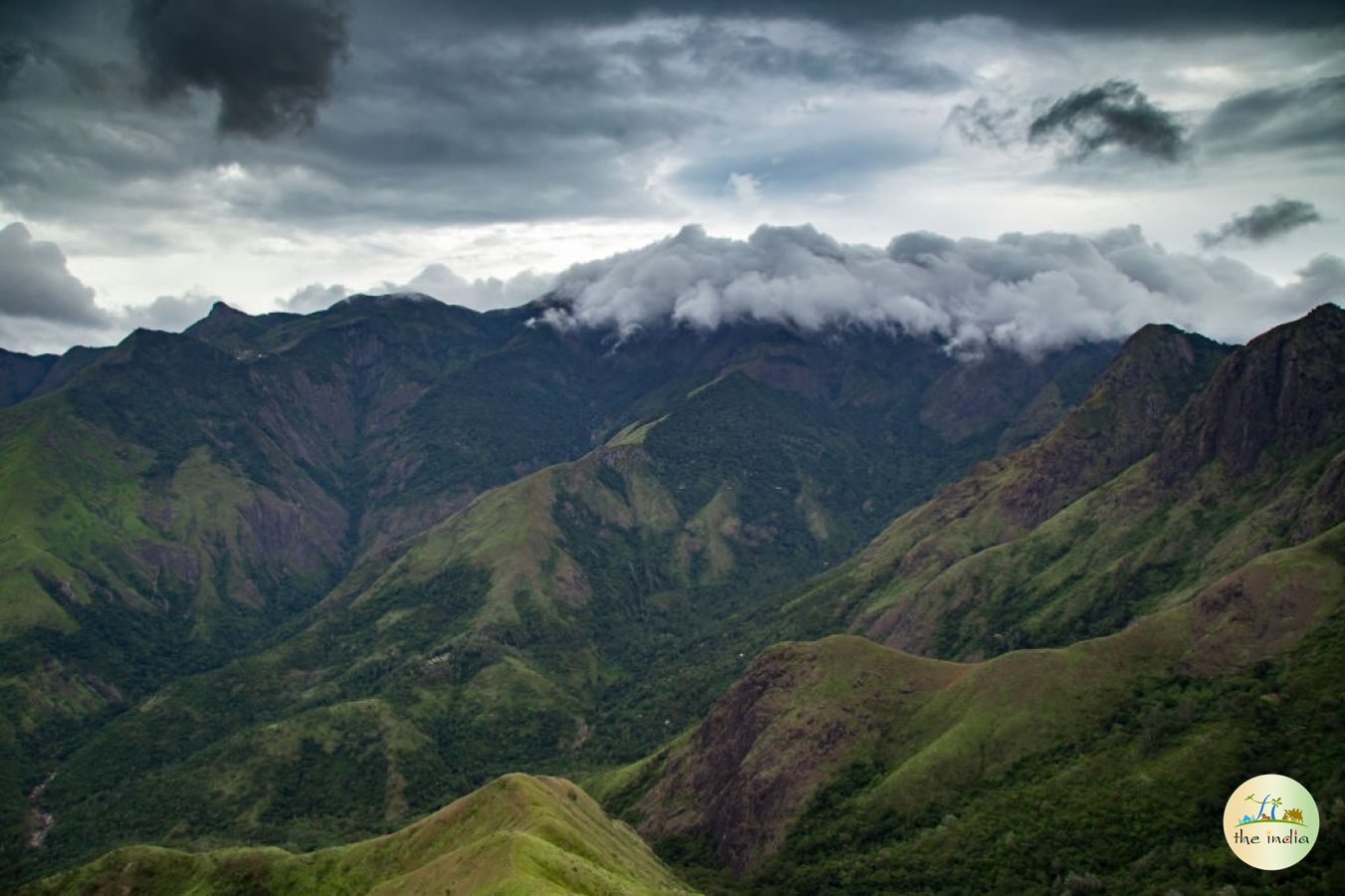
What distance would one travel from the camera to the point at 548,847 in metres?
191

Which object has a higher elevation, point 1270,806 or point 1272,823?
point 1270,806

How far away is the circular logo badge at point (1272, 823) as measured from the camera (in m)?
168

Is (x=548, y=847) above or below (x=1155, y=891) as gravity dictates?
above

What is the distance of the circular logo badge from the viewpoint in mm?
168125

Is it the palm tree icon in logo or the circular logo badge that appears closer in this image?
the circular logo badge

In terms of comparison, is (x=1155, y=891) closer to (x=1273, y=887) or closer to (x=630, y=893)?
(x=1273, y=887)

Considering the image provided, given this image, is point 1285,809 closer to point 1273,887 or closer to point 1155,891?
point 1273,887

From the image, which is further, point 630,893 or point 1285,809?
point 630,893

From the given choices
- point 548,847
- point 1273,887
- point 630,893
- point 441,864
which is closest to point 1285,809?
point 1273,887

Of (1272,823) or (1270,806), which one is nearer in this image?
(1272,823)

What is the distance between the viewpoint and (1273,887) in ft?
591

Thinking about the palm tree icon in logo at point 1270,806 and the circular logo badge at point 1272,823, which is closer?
the circular logo badge at point 1272,823

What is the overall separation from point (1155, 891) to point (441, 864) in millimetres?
134457

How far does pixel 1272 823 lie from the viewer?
170 meters
